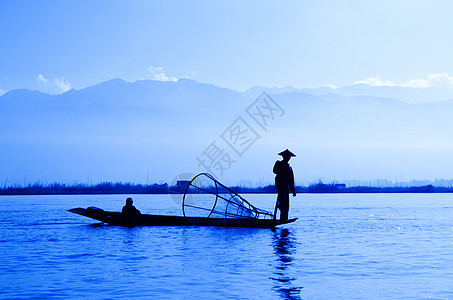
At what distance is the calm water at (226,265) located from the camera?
10.7 meters

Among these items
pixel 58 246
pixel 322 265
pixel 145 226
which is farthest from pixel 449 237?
pixel 58 246

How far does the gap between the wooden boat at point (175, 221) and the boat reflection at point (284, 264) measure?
784 mm

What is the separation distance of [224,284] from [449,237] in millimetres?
14135

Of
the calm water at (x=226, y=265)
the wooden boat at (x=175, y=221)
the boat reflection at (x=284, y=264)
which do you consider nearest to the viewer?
the boat reflection at (x=284, y=264)

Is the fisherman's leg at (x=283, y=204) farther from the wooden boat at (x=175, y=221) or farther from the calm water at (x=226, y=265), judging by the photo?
the calm water at (x=226, y=265)

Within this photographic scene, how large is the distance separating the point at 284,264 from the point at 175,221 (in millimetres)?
10918

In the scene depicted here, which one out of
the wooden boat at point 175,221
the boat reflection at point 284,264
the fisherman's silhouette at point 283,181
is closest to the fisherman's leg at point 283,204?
the fisherman's silhouette at point 283,181

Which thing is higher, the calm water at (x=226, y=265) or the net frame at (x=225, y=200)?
the net frame at (x=225, y=200)

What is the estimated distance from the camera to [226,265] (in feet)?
45.9

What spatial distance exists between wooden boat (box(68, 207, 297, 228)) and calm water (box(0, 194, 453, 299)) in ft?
1.31

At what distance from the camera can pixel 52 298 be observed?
10.1 metres

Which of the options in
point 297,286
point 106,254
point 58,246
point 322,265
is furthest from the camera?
point 58,246

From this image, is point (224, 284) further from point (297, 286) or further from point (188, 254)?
point (188, 254)

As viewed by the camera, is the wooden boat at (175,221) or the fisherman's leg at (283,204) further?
the wooden boat at (175,221)
